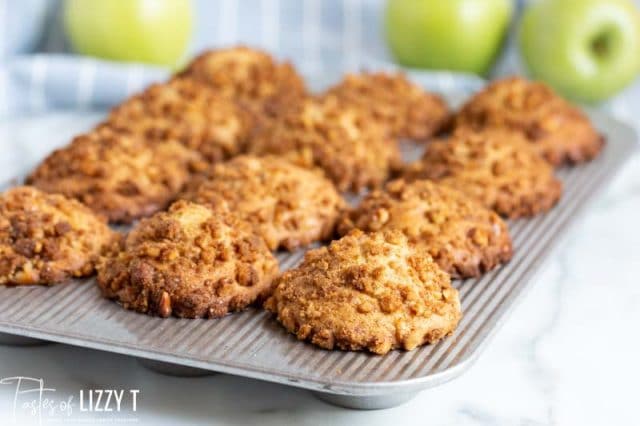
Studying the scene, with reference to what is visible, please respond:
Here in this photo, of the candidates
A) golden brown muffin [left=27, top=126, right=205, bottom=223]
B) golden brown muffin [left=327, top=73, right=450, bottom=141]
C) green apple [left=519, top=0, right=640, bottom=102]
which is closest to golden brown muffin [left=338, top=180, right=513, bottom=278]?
golden brown muffin [left=27, top=126, right=205, bottom=223]

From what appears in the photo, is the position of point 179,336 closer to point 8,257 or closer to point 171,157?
point 8,257

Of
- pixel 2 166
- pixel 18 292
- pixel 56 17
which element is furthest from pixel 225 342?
pixel 56 17

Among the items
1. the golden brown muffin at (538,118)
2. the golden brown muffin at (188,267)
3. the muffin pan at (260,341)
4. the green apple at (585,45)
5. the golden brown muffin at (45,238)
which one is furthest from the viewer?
the green apple at (585,45)

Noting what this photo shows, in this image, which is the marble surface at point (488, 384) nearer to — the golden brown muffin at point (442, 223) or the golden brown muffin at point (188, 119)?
→ the golden brown muffin at point (442, 223)

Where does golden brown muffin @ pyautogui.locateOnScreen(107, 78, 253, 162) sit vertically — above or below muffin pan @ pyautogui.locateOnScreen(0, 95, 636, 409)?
above

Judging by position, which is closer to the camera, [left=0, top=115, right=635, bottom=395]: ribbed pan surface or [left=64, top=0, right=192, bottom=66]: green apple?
[left=0, top=115, right=635, bottom=395]: ribbed pan surface

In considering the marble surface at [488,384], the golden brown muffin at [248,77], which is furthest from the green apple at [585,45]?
the marble surface at [488,384]

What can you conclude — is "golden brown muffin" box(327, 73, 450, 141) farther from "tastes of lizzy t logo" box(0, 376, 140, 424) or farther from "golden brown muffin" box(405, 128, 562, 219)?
"tastes of lizzy t logo" box(0, 376, 140, 424)

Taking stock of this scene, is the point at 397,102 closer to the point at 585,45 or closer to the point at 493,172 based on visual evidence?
the point at 493,172
